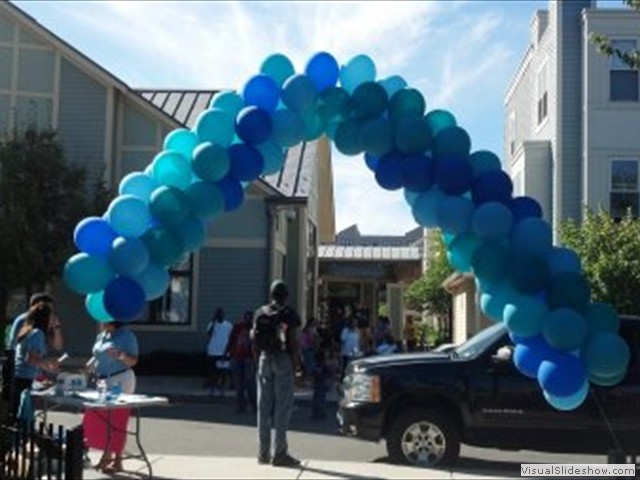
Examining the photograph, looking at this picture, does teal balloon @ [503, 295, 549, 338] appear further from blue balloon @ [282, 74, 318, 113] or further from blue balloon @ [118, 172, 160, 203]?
blue balloon @ [118, 172, 160, 203]

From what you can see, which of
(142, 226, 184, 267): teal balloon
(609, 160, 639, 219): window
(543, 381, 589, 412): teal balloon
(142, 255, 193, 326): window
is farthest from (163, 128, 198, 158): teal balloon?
(609, 160, 639, 219): window

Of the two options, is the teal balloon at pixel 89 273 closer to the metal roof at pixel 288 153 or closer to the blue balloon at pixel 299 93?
the blue balloon at pixel 299 93

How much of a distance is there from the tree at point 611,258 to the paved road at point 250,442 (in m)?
6.64

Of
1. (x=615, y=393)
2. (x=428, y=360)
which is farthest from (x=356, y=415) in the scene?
(x=615, y=393)

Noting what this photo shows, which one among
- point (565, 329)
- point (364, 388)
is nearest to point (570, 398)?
point (565, 329)

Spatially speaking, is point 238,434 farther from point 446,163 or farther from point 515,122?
point 515,122

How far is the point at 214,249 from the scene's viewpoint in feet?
78.2

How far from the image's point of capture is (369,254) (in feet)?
120

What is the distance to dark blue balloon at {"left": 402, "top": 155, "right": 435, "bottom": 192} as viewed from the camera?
31.7ft

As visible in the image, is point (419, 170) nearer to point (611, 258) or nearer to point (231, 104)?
point (231, 104)

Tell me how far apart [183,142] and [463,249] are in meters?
2.95

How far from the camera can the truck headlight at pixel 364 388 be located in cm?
1125

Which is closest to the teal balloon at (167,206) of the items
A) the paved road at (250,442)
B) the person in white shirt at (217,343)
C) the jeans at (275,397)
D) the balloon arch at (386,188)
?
the balloon arch at (386,188)

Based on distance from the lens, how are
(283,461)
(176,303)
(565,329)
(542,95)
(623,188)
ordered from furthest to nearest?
(542,95), (623,188), (176,303), (283,461), (565,329)
